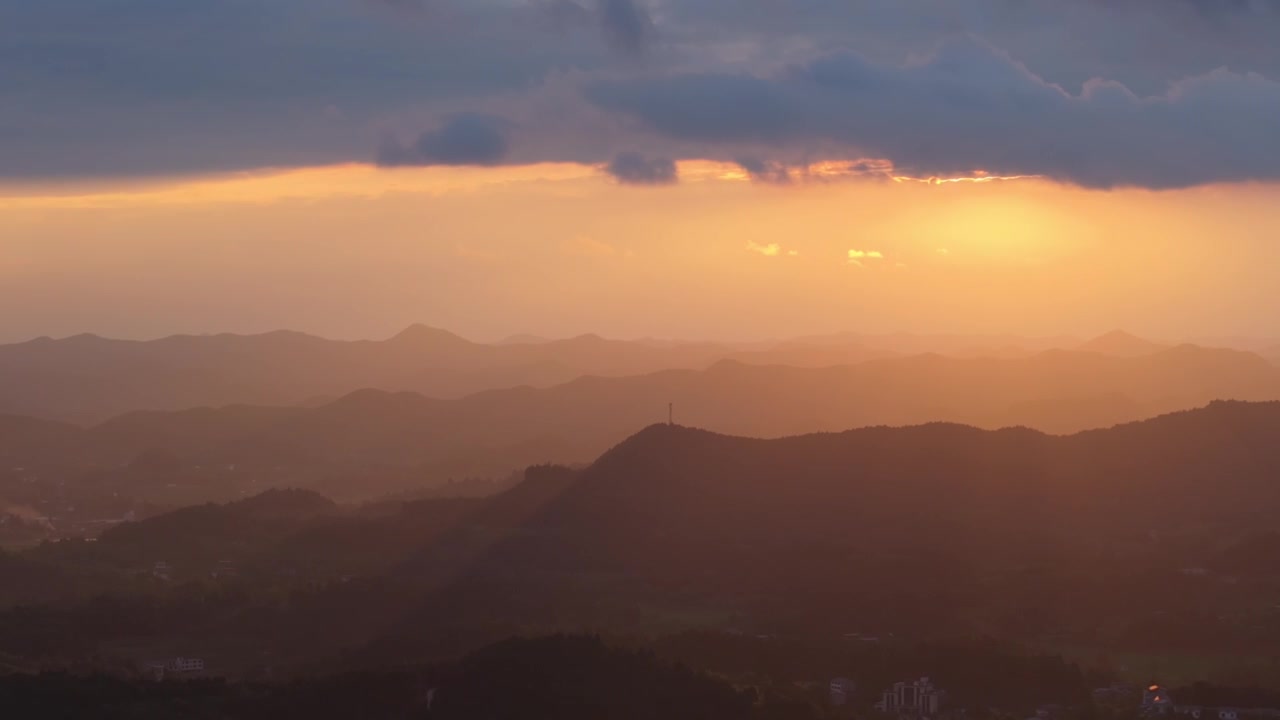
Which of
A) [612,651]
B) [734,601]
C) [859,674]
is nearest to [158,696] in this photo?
[612,651]

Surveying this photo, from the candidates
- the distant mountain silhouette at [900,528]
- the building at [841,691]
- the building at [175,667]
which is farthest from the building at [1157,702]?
the building at [175,667]

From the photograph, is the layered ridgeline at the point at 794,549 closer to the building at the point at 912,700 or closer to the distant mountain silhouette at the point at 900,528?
the distant mountain silhouette at the point at 900,528

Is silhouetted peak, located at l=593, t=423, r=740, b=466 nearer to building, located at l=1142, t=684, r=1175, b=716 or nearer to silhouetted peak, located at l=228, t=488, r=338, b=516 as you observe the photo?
silhouetted peak, located at l=228, t=488, r=338, b=516

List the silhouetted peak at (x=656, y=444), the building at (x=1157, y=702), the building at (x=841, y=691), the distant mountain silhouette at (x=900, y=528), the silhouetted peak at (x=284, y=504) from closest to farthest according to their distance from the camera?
the building at (x=1157, y=702) → the building at (x=841, y=691) → the distant mountain silhouette at (x=900, y=528) → the silhouetted peak at (x=656, y=444) → the silhouetted peak at (x=284, y=504)

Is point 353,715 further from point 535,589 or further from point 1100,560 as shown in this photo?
point 1100,560

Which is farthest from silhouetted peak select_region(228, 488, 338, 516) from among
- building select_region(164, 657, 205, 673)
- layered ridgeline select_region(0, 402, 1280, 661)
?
building select_region(164, 657, 205, 673)

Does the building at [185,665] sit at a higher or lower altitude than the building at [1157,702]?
higher
